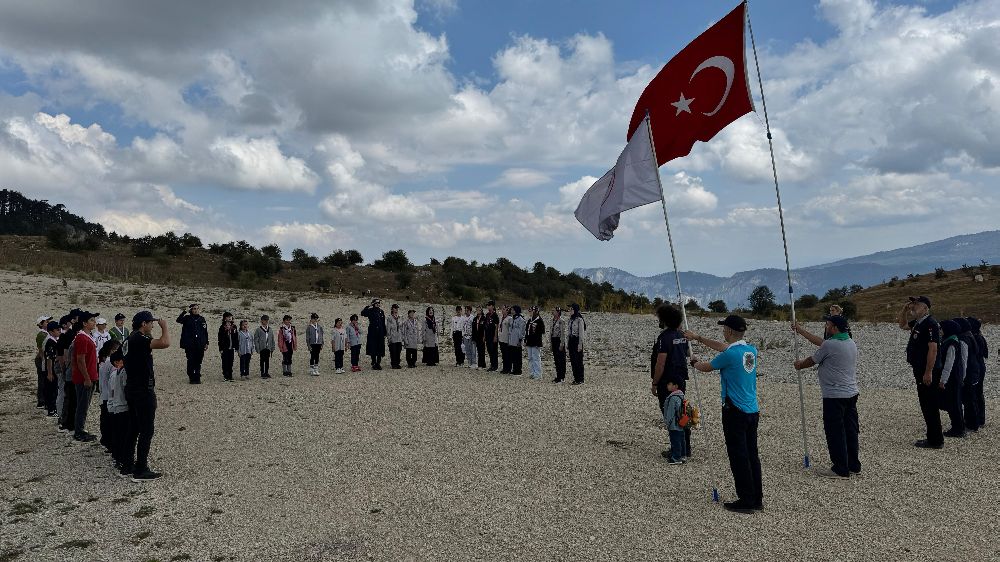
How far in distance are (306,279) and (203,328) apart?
44487mm

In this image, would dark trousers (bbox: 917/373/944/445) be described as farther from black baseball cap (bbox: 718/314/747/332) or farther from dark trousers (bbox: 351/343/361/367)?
dark trousers (bbox: 351/343/361/367)

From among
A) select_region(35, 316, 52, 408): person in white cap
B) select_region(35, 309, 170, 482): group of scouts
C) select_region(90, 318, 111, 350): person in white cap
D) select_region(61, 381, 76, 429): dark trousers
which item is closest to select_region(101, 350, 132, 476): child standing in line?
select_region(35, 309, 170, 482): group of scouts

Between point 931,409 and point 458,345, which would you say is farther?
point 458,345

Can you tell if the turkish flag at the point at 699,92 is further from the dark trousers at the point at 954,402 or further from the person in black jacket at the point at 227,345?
the person in black jacket at the point at 227,345

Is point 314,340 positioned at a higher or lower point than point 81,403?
higher

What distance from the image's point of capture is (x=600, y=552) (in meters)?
5.68

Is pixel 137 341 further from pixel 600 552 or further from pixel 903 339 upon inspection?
pixel 903 339

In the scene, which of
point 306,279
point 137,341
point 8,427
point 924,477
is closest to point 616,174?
point 924,477

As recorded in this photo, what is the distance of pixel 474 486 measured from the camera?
7.57 m

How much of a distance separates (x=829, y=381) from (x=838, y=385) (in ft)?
0.33

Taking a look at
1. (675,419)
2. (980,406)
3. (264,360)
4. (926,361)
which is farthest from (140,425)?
(980,406)

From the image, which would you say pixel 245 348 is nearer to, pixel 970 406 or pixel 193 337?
pixel 193 337

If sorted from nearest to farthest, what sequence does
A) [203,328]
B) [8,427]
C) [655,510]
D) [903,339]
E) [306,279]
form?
[655,510] → [8,427] → [203,328] → [903,339] → [306,279]

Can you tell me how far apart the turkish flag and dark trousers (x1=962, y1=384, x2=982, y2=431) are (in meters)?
5.80
